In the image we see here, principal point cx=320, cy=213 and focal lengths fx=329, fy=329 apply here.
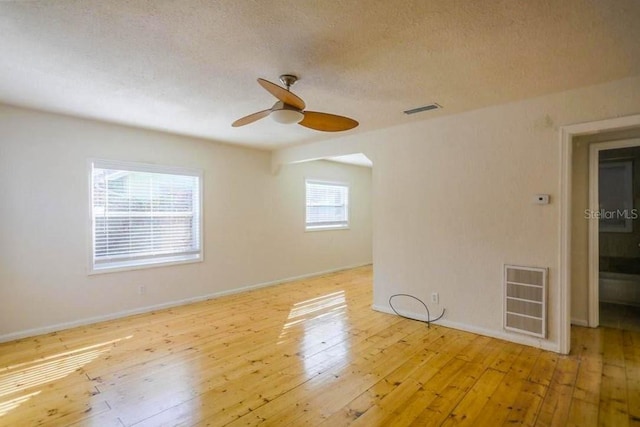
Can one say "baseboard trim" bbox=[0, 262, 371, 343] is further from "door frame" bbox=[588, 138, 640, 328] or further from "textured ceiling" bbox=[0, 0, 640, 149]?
"door frame" bbox=[588, 138, 640, 328]

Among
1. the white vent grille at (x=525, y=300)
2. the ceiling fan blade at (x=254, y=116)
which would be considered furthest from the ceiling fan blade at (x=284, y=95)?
the white vent grille at (x=525, y=300)

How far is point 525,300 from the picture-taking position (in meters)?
3.19

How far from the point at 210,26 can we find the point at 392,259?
3218 millimetres

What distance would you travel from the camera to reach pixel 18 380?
103 inches

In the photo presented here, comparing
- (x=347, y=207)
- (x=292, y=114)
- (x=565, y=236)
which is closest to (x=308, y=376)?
(x=292, y=114)

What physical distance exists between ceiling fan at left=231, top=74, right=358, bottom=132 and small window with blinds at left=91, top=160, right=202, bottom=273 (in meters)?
2.31

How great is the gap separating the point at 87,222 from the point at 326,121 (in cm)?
317

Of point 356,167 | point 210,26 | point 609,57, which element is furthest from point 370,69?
point 356,167

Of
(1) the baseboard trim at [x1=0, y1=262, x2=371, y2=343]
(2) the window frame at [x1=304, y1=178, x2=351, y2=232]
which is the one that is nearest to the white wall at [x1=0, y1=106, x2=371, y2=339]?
(1) the baseboard trim at [x1=0, y1=262, x2=371, y2=343]

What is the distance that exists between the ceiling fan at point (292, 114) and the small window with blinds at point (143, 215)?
2314 mm

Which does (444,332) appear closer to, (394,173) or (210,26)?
(394,173)

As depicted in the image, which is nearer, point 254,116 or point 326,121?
point 254,116

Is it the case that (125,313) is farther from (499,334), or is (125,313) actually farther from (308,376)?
(499,334)

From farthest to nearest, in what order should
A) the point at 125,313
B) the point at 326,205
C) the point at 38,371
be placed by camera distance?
the point at 326,205
the point at 125,313
the point at 38,371
